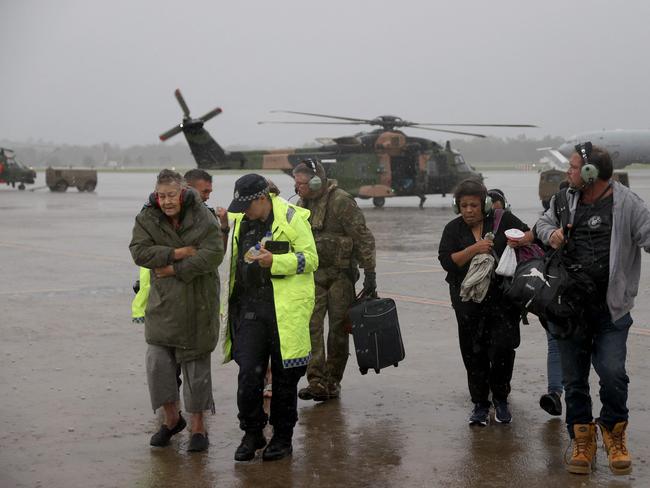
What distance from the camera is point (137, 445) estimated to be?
6305 mm

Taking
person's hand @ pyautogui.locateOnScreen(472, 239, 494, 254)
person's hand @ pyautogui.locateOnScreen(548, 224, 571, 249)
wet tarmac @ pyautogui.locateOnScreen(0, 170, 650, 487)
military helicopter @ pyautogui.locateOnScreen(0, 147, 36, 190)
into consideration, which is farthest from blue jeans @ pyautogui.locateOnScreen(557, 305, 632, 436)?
military helicopter @ pyautogui.locateOnScreen(0, 147, 36, 190)

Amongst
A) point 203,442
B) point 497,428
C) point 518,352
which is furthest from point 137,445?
point 518,352

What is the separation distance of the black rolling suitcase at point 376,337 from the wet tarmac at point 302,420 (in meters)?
0.37

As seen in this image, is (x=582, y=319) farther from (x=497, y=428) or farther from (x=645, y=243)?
(x=497, y=428)

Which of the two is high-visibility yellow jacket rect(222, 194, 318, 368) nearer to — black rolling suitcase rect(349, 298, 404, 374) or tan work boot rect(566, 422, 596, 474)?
black rolling suitcase rect(349, 298, 404, 374)

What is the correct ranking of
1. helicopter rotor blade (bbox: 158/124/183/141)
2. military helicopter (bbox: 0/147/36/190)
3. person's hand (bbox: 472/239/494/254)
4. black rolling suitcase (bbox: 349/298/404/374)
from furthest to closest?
military helicopter (bbox: 0/147/36/190) → helicopter rotor blade (bbox: 158/124/183/141) → black rolling suitcase (bbox: 349/298/404/374) → person's hand (bbox: 472/239/494/254)

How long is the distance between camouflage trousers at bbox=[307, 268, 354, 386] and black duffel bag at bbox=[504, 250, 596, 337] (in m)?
1.81

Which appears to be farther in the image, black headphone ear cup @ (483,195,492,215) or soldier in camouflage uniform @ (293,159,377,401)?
soldier in camouflage uniform @ (293,159,377,401)

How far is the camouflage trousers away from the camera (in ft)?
Result: 25.1

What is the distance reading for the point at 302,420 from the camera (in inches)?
275

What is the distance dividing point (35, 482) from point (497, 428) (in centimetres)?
290

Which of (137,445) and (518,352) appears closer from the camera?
(137,445)

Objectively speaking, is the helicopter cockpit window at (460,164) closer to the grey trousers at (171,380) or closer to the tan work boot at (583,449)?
the grey trousers at (171,380)

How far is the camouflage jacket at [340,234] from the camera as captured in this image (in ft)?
25.2
